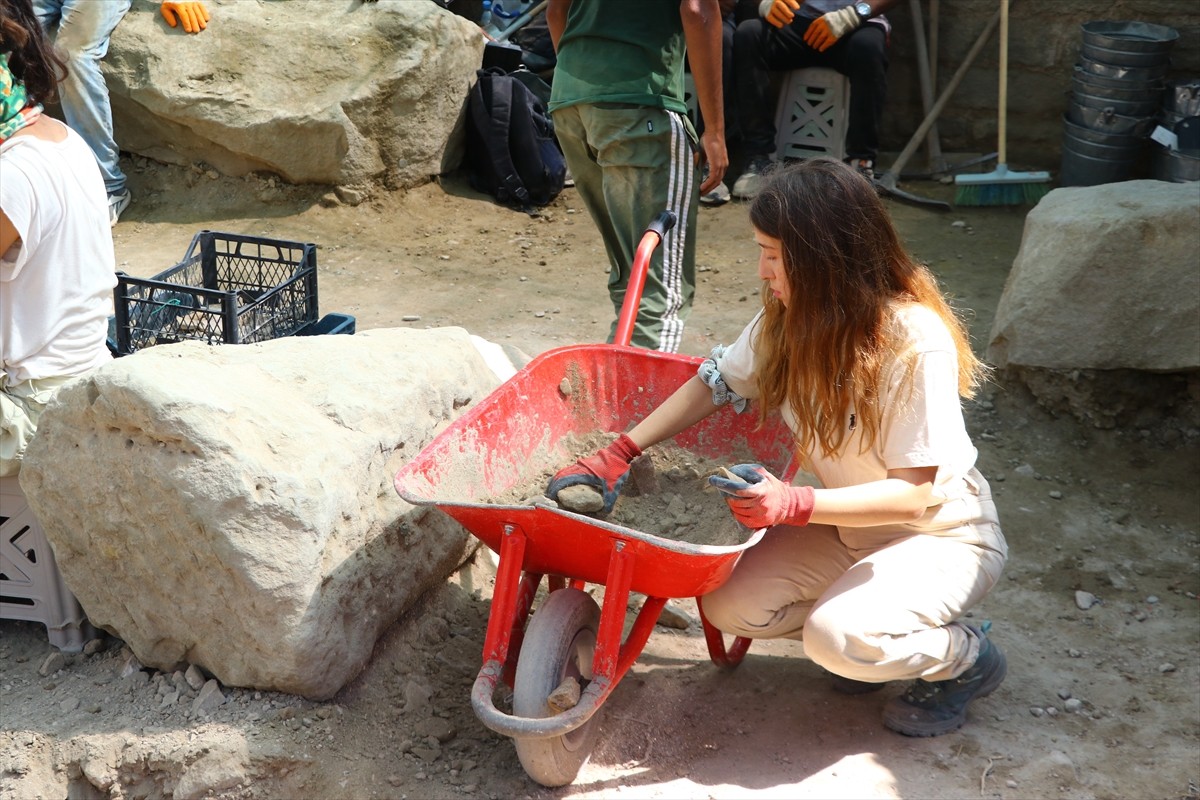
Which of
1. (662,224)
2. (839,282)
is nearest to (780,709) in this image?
(839,282)

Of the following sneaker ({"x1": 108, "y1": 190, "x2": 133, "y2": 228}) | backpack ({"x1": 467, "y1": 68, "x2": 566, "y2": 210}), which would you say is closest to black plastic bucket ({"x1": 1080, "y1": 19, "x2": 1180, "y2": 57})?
backpack ({"x1": 467, "y1": 68, "x2": 566, "y2": 210})

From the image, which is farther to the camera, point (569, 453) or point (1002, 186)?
point (1002, 186)

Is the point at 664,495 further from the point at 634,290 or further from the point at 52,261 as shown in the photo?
the point at 52,261

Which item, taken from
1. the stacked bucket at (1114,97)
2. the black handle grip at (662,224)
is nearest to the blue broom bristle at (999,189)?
the stacked bucket at (1114,97)

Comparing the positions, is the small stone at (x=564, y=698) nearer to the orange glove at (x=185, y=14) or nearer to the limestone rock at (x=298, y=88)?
the limestone rock at (x=298, y=88)

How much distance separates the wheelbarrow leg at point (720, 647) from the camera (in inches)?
103

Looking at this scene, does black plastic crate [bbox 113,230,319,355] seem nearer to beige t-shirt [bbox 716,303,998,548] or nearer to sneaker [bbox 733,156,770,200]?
beige t-shirt [bbox 716,303,998,548]

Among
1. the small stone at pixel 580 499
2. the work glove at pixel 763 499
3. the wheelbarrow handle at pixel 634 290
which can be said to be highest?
the wheelbarrow handle at pixel 634 290

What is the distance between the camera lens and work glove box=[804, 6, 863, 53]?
597 centimetres

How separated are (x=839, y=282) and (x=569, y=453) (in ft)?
2.72

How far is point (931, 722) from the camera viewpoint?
2539 millimetres

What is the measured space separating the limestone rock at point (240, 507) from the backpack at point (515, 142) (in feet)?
11.9

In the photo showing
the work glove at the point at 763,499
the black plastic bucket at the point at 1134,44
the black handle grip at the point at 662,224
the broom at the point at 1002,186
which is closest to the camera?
the work glove at the point at 763,499

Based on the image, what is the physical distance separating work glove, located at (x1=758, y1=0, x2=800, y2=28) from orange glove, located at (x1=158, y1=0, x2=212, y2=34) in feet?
9.48
